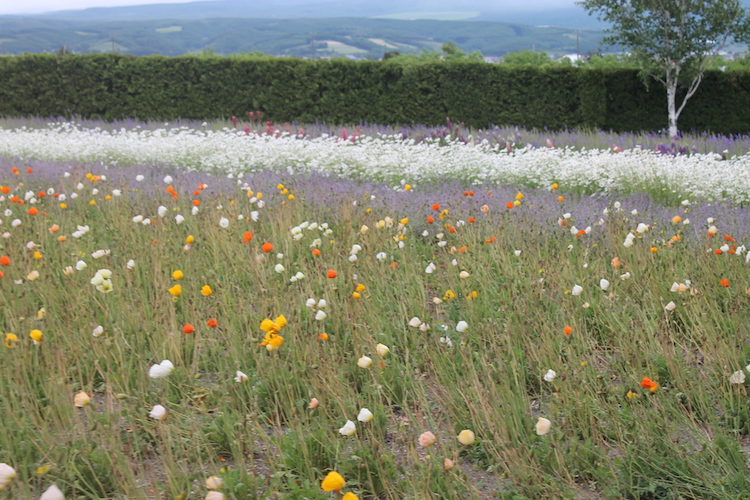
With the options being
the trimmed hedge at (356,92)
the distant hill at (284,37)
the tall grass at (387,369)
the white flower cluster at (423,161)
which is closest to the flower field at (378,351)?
the tall grass at (387,369)

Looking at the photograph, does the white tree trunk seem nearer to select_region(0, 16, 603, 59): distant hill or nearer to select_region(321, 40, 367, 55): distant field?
select_region(0, 16, 603, 59): distant hill

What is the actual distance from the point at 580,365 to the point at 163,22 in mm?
201537

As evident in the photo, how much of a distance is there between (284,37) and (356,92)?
5702 inches

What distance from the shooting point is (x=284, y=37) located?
150 metres

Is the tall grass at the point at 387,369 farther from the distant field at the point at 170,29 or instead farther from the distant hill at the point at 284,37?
the distant field at the point at 170,29

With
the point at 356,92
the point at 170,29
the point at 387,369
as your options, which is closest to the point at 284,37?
the point at 170,29

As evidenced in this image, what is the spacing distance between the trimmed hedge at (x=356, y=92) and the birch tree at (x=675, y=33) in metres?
0.64

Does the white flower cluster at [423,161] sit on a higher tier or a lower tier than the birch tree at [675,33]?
lower

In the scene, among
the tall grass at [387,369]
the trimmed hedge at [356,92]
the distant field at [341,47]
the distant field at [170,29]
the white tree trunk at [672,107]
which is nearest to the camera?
the tall grass at [387,369]

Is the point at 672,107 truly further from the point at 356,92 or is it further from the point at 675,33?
the point at 356,92

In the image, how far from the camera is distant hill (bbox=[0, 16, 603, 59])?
12662 cm

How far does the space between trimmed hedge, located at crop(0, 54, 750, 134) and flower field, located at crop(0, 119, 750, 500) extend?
800cm

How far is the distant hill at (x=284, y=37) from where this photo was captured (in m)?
127

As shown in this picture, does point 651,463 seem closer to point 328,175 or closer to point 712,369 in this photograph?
point 712,369
